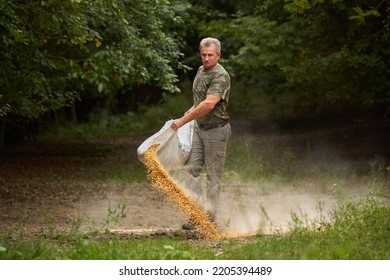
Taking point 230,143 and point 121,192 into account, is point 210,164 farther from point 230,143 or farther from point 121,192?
point 230,143

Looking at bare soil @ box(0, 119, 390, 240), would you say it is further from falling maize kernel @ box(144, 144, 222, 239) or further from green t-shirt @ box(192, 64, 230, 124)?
green t-shirt @ box(192, 64, 230, 124)

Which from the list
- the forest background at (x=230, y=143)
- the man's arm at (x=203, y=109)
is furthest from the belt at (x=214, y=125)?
the forest background at (x=230, y=143)

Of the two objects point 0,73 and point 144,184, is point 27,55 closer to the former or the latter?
point 0,73

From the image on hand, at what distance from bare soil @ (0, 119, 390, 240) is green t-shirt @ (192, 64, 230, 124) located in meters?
1.29

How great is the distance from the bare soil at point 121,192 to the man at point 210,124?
0.67 metres

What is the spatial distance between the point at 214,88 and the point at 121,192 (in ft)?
20.1

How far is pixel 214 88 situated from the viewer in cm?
948

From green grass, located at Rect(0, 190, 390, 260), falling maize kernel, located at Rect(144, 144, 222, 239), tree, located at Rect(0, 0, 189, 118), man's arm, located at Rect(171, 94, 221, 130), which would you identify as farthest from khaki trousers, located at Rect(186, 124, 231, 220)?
tree, located at Rect(0, 0, 189, 118)

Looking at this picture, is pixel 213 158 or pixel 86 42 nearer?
pixel 213 158

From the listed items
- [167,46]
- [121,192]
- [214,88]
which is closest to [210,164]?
[214,88]

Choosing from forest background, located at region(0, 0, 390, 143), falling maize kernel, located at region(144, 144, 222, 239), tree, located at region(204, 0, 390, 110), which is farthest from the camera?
tree, located at region(204, 0, 390, 110)

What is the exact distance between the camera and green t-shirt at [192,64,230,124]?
949 centimetres

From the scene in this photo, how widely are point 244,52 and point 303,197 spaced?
5659 millimetres

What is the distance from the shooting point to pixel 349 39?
1688cm
